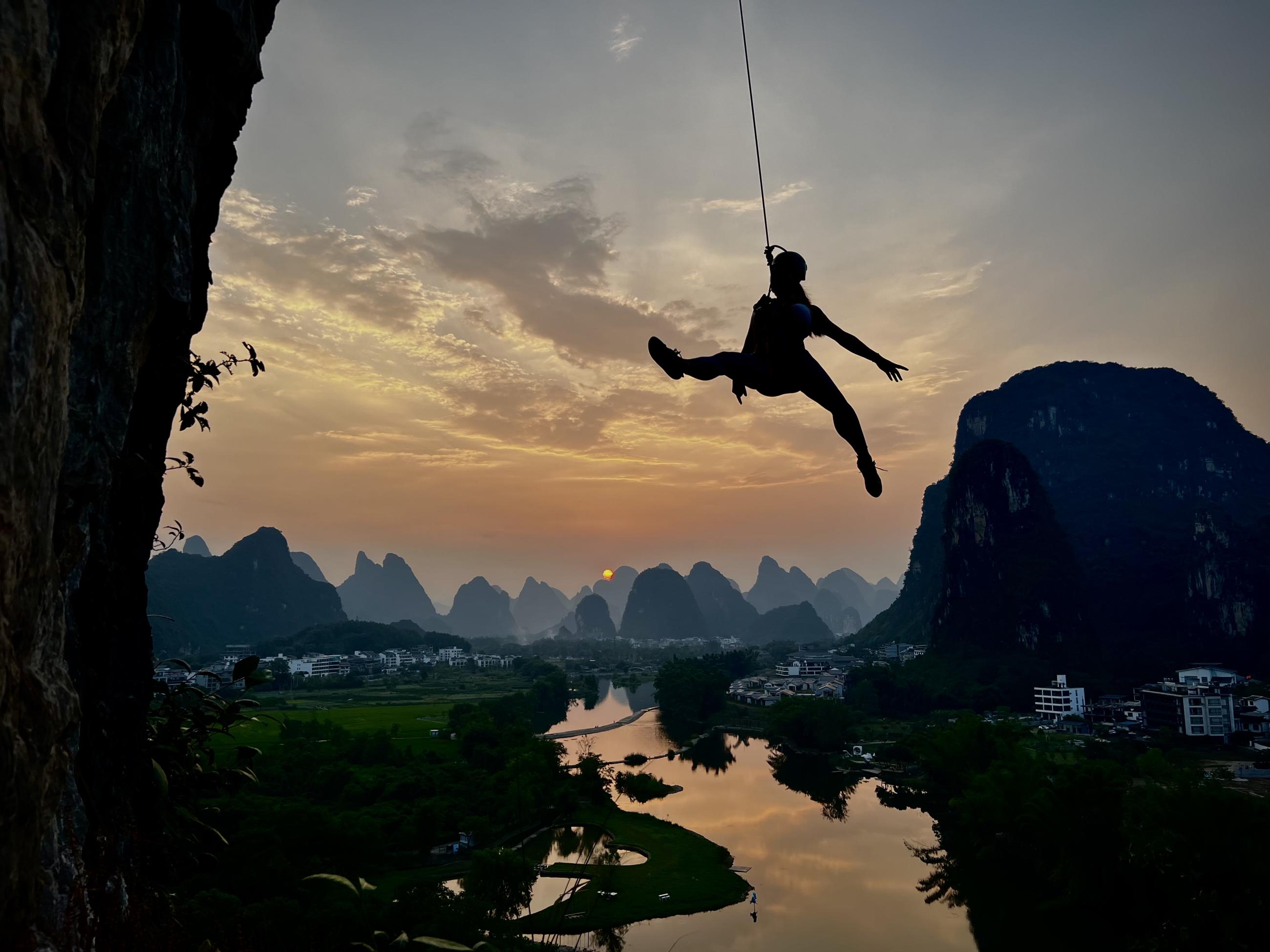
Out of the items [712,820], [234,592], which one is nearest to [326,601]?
[234,592]

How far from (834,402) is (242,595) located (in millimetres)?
162235

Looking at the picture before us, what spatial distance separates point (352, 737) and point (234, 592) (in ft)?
415

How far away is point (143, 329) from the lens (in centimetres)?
446

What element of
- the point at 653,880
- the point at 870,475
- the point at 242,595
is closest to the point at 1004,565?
the point at 653,880

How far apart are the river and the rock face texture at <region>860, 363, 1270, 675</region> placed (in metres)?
45.8

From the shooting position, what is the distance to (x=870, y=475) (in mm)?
4426

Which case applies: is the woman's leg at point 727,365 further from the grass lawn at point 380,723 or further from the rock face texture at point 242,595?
the rock face texture at point 242,595

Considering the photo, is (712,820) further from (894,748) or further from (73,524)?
(73,524)

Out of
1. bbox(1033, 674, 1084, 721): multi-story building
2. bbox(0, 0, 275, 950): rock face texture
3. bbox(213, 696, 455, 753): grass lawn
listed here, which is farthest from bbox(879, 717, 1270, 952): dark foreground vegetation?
bbox(1033, 674, 1084, 721): multi-story building

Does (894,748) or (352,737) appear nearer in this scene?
(352,737)

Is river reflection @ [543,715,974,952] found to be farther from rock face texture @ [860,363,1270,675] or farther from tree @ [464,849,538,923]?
rock face texture @ [860,363,1270,675]

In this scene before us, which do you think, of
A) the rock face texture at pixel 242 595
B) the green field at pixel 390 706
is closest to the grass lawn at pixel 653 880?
the green field at pixel 390 706

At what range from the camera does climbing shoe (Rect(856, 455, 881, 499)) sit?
4.38 meters

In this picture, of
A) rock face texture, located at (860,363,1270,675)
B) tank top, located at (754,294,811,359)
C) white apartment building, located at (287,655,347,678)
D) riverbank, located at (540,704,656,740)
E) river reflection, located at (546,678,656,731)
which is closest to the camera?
tank top, located at (754,294,811,359)
